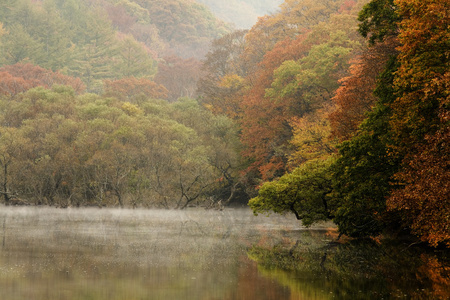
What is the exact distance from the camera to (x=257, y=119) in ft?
173

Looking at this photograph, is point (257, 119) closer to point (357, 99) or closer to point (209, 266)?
point (357, 99)

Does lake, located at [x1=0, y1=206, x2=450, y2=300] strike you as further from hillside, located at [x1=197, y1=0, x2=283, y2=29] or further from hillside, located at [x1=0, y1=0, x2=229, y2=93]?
hillside, located at [x1=197, y1=0, x2=283, y2=29]

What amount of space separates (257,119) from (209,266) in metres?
35.8

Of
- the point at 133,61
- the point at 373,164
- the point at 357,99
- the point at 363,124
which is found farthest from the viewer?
the point at 133,61

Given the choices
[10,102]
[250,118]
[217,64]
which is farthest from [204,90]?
[10,102]

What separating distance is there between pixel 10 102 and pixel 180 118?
58.0 ft

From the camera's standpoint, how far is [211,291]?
1376 cm

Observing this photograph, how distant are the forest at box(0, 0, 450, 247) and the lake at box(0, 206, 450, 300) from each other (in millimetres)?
Result: 1813

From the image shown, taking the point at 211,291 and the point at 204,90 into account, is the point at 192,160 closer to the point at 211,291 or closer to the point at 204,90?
the point at 204,90

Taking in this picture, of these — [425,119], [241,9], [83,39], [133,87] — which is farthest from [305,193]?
[241,9]

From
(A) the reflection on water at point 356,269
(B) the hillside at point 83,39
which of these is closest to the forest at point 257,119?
(B) the hillside at point 83,39

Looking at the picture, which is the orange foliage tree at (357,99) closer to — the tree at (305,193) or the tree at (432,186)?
the tree at (305,193)

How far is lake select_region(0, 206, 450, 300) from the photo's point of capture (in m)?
13.6

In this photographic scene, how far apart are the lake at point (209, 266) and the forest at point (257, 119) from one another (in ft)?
5.95
